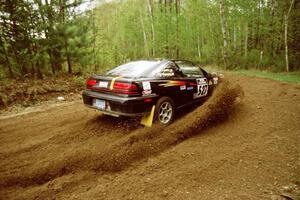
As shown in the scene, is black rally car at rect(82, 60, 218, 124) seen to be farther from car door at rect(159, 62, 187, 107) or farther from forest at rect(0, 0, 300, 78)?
forest at rect(0, 0, 300, 78)

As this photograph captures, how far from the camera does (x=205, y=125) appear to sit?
4.96 m

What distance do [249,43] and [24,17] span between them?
17773 mm

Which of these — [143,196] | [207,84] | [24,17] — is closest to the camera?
[143,196]

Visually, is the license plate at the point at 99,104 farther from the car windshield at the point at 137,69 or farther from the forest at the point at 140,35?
the forest at the point at 140,35

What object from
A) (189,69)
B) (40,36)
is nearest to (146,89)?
(189,69)

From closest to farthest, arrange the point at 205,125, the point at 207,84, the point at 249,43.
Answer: the point at 205,125 < the point at 207,84 < the point at 249,43

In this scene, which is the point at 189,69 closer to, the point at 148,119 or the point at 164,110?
the point at 164,110

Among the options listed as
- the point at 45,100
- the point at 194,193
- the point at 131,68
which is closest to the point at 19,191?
the point at 194,193

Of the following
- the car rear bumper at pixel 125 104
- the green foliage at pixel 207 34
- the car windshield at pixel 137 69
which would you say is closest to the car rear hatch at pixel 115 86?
the car rear bumper at pixel 125 104

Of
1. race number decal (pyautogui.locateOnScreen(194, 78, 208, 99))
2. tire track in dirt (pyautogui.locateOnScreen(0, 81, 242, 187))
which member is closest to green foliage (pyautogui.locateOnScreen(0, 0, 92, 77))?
tire track in dirt (pyautogui.locateOnScreen(0, 81, 242, 187))

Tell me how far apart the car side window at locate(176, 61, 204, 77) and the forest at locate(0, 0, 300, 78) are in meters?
6.23

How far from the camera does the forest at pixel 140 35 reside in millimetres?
9242

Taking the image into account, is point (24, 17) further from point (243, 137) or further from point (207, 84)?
point (243, 137)

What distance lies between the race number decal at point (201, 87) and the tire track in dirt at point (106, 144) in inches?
16.4
